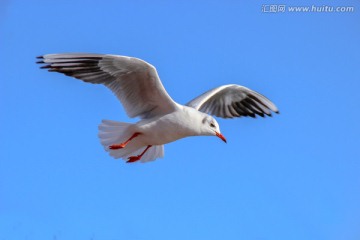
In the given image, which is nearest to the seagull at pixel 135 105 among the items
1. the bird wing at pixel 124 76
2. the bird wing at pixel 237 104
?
the bird wing at pixel 124 76

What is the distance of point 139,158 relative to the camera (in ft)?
25.5

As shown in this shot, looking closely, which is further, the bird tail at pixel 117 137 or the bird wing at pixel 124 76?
the bird tail at pixel 117 137

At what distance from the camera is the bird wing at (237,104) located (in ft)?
28.0

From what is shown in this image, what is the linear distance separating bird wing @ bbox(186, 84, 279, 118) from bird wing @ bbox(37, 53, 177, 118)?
140 cm

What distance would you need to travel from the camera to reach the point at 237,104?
866cm

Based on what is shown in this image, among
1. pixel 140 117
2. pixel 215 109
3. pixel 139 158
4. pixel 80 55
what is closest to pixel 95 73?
pixel 80 55

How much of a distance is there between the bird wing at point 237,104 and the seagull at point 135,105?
2.85 ft

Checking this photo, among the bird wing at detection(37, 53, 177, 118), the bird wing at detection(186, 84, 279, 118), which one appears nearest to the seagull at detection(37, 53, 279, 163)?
the bird wing at detection(37, 53, 177, 118)

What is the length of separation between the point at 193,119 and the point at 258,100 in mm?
1803

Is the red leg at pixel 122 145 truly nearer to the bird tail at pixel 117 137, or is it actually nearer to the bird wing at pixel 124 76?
the bird tail at pixel 117 137

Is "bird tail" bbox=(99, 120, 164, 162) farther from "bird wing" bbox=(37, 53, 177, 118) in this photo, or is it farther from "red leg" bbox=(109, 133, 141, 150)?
"bird wing" bbox=(37, 53, 177, 118)

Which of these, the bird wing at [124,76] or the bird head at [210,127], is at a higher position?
the bird wing at [124,76]

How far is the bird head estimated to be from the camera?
727 centimetres

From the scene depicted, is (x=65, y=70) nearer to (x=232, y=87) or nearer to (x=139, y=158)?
(x=139, y=158)
